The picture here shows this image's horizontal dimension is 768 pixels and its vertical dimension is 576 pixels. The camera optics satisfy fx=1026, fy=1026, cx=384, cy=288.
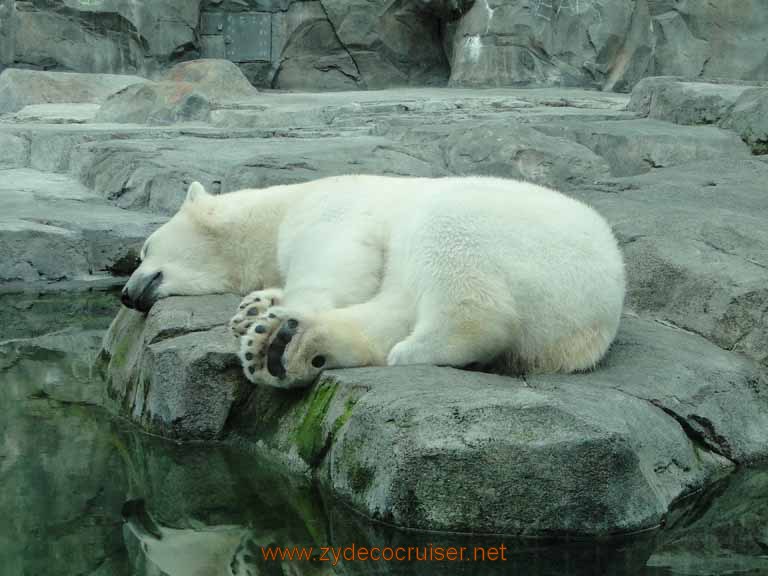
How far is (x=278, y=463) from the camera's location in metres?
3.36

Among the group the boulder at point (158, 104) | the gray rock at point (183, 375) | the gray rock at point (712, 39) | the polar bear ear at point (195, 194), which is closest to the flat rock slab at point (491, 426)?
the gray rock at point (183, 375)

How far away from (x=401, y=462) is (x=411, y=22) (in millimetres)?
15332

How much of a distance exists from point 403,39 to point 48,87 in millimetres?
6261

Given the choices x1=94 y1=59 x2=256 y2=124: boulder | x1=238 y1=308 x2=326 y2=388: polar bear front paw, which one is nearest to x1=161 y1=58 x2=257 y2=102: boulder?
x1=94 y1=59 x2=256 y2=124: boulder

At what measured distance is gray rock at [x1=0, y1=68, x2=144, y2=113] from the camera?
12953mm

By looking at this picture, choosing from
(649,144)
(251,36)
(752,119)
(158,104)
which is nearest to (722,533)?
(649,144)

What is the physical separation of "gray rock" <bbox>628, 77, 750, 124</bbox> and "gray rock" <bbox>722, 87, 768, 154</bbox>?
6.6 inches

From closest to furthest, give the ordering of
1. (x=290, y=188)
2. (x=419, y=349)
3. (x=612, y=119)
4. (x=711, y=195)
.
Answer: (x=419, y=349) < (x=290, y=188) < (x=711, y=195) < (x=612, y=119)

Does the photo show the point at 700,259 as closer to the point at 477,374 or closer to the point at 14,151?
the point at 477,374

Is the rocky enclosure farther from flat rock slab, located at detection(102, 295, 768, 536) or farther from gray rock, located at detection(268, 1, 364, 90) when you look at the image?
gray rock, located at detection(268, 1, 364, 90)

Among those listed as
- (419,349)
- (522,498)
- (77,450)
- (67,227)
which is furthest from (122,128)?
(522,498)

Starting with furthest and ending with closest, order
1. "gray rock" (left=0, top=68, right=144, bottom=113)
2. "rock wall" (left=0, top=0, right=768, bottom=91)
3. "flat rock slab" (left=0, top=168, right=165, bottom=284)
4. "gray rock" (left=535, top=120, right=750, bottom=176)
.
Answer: "rock wall" (left=0, top=0, right=768, bottom=91), "gray rock" (left=0, top=68, right=144, bottom=113), "gray rock" (left=535, top=120, right=750, bottom=176), "flat rock slab" (left=0, top=168, right=165, bottom=284)

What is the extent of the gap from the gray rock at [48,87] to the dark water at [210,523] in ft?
32.5

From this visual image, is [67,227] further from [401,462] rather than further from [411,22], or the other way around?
[411,22]
